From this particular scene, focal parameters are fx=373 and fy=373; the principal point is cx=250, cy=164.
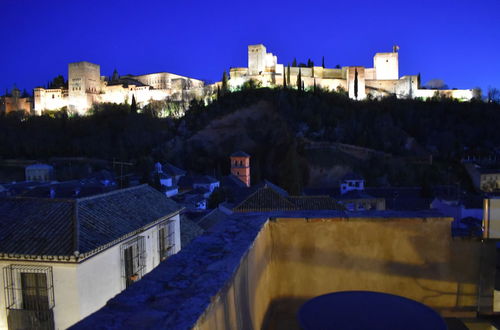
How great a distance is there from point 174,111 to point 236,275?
60.6m

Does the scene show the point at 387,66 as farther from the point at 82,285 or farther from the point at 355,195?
the point at 82,285

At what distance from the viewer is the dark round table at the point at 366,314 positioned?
2.05 metres

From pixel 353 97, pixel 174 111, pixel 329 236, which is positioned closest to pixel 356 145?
pixel 353 97

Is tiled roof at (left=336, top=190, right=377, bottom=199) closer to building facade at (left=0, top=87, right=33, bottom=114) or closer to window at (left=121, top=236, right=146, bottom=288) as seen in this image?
window at (left=121, top=236, right=146, bottom=288)

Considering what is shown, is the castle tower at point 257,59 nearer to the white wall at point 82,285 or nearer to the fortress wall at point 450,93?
the fortress wall at point 450,93

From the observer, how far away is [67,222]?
7410 mm

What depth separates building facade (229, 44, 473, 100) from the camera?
59500mm

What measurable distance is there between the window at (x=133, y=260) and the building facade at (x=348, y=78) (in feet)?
172

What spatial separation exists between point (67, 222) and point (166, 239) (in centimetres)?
289

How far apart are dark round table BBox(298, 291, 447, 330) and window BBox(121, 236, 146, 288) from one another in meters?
6.13

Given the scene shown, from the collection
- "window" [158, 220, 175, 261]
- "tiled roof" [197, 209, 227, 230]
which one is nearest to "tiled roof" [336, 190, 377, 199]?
"tiled roof" [197, 209, 227, 230]

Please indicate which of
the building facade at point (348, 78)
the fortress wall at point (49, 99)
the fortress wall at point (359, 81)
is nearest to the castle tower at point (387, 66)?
the building facade at point (348, 78)

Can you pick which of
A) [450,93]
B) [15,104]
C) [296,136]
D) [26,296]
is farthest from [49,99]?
[26,296]

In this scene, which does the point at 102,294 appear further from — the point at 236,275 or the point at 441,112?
the point at 441,112
